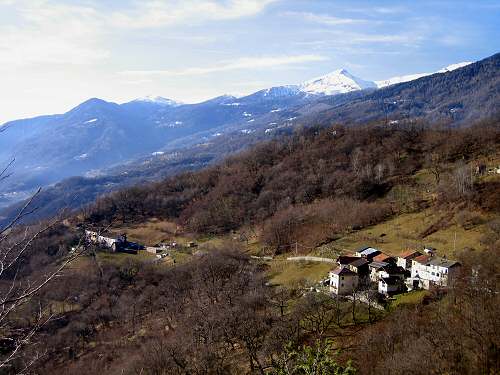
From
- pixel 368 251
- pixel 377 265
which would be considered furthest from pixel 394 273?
pixel 368 251

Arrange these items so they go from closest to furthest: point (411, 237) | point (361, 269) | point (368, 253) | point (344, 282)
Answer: point (344, 282)
point (361, 269)
point (368, 253)
point (411, 237)

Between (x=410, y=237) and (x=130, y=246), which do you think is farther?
(x=130, y=246)

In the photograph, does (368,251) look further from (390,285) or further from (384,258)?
(390,285)

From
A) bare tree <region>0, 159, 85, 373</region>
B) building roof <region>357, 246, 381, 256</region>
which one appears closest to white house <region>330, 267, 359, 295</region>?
building roof <region>357, 246, 381, 256</region>

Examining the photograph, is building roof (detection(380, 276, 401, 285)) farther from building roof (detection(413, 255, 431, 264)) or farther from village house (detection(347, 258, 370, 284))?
building roof (detection(413, 255, 431, 264))

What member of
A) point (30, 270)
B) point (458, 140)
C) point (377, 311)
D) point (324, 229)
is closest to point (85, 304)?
point (30, 270)

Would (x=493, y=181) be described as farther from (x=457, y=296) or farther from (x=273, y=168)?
(x=273, y=168)

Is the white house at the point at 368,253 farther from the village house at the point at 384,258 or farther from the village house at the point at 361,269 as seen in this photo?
the village house at the point at 361,269
